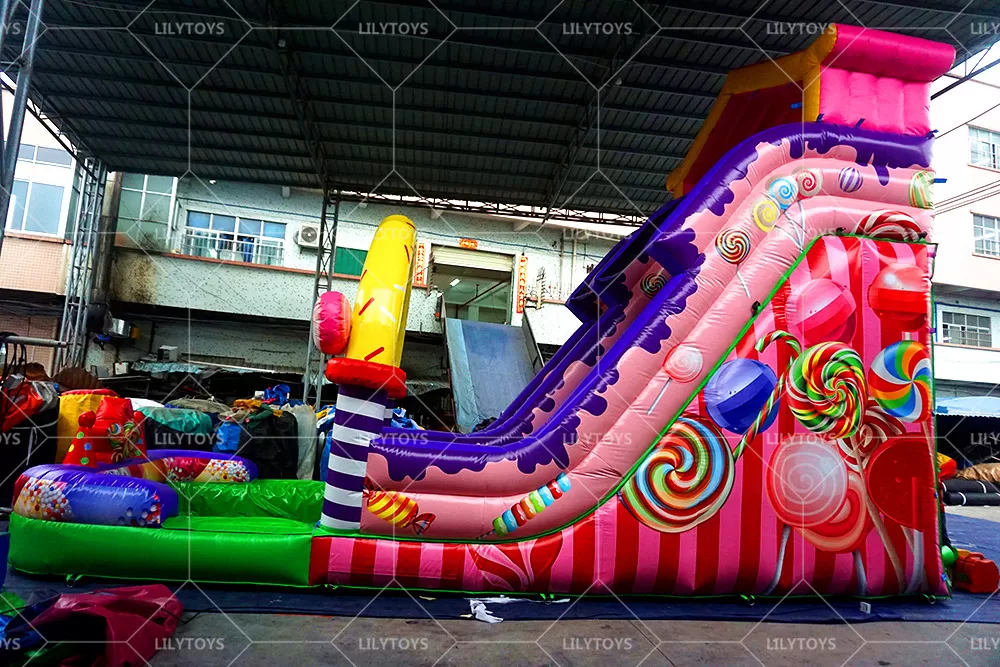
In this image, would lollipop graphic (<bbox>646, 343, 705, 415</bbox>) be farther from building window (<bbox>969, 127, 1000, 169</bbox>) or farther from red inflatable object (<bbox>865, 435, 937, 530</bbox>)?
building window (<bbox>969, 127, 1000, 169</bbox>)

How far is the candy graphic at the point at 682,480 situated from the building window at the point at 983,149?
40.5 ft

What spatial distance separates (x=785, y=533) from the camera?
2678 millimetres

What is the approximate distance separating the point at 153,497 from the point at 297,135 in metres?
5.57

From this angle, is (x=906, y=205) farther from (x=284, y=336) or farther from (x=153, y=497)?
(x=284, y=336)

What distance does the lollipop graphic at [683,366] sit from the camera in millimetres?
2717

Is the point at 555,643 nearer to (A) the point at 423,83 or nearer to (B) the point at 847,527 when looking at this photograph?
(B) the point at 847,527

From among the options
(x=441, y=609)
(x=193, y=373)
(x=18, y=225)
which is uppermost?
(x=18, y=225)

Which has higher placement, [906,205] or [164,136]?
[164,136]

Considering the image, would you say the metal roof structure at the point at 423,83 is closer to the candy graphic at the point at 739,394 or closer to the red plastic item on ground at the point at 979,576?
the candy graphic at the point at 739,394

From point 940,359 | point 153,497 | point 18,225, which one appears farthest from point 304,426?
point 940,359

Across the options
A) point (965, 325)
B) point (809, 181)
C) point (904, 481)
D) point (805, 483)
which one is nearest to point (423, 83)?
point (809, 181)

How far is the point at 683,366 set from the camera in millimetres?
2727

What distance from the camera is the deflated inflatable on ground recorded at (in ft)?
8.49

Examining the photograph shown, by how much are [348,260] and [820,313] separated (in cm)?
939
